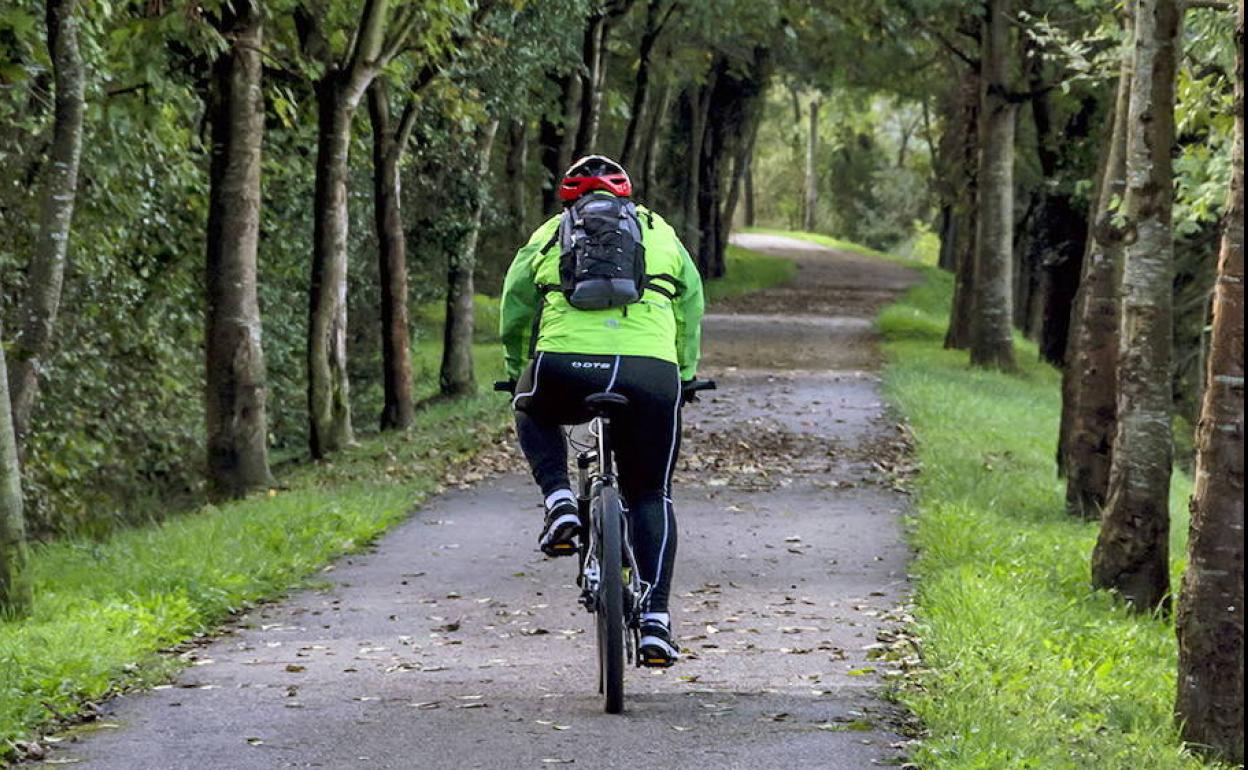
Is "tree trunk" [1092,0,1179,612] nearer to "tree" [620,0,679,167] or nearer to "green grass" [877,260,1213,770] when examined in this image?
"green grass" [877,260,1213,770]

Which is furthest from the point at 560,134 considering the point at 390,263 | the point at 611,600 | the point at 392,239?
the point at 611,600

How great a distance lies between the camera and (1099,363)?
13.9 metres

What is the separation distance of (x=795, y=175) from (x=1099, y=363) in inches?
3396

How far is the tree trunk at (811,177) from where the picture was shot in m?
83.6

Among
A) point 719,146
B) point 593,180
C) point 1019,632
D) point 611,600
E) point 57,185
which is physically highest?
point 719,146

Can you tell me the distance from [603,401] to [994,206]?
2288cm

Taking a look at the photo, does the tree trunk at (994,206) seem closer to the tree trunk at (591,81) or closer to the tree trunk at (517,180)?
the tree trunk at (591,81)

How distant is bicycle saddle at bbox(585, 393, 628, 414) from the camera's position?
23.3 feet

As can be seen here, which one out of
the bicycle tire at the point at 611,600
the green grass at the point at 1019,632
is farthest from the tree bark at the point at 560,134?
the bicycle tire at the point at 611,600

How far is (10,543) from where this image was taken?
31.3 ft

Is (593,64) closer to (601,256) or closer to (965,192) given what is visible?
(965,192)

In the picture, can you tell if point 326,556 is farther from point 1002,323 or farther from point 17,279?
point 1002,323

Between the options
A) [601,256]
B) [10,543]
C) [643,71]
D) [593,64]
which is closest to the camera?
[601,256]

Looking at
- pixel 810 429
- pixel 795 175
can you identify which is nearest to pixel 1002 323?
pixel 810 429
